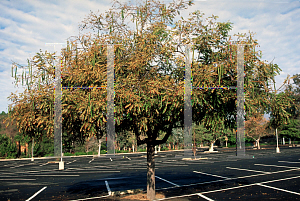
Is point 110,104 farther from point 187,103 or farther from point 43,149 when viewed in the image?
point 43,149

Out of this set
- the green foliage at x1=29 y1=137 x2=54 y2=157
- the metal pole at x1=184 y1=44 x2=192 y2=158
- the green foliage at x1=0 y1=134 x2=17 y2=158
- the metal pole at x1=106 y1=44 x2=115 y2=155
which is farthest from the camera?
the green foliage at x1=29 y1=137 x2=54 y2=157

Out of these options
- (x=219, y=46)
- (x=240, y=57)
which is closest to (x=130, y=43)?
(x=219, y=46)

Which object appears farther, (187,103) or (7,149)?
(7,149)

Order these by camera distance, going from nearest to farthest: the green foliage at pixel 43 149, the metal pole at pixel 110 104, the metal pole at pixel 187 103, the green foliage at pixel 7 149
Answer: the metal pole at pixel 110 104
the metal pole at pixel 187 103
the green foliage at pixel 7 149
the green foliage at pixel 43 149

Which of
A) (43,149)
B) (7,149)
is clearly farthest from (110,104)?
(7,149)

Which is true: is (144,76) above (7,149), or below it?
above

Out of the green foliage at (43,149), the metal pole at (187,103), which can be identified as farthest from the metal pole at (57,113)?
the green foliage at (43,149)

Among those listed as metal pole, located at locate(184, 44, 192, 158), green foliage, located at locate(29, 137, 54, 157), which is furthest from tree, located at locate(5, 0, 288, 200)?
green foliage, located at locate(29, 137, 54, 157)

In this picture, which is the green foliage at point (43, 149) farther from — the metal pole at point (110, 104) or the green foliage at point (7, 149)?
the metal pole at point (110, 104)

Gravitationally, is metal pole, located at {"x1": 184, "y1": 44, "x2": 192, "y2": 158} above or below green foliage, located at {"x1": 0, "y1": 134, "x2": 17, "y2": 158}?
above

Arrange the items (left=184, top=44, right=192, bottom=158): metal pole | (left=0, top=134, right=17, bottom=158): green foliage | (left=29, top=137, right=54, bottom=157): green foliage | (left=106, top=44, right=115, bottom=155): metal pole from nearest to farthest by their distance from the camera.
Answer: (left=106, top=44, right=115, bottom=155): metal pole, (left=184, top=44, right=192, bottom=158): metal pole, (left=0, top=134, right=17, bottom=158): green foliage, (left=29, top=137, right=54, bottom=157): green foliage

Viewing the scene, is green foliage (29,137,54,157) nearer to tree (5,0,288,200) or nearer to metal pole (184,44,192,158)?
tree (5,0,288,200)

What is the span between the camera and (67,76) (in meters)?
8.43

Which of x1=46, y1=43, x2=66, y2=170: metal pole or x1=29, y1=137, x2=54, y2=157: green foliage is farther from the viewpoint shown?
x1=29, y1=137, x2=54, y2=157: green foliage
